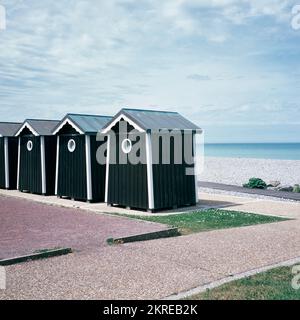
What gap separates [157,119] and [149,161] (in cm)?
194

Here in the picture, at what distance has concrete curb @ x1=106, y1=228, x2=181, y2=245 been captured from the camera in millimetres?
9752

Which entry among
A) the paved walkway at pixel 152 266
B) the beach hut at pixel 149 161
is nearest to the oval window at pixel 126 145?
the beach hut at pixel 149 161

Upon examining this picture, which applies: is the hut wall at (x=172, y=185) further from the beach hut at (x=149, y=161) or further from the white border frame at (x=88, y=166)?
the white border frame at (x=88, y=166)

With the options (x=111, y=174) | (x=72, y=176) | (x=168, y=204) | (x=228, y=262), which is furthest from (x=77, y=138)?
(x=228, y=262)

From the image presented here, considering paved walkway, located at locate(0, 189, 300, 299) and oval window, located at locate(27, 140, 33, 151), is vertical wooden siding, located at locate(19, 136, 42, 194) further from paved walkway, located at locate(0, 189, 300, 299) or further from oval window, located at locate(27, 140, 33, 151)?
paved walkway, located at locate(0, 189, 300, 299)

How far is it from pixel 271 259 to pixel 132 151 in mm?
7875

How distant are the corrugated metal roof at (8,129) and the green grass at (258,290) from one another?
720 inches

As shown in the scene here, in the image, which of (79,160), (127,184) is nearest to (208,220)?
(127,184)

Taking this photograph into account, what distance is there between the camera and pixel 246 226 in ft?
39.8

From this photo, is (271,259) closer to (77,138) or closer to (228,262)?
(228,262)

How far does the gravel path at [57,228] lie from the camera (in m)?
9.47

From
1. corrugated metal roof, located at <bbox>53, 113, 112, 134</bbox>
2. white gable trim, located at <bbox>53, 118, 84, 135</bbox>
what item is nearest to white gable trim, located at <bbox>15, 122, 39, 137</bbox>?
white gable trim, located at <bbox>53, 118, 84, 135</bbox>

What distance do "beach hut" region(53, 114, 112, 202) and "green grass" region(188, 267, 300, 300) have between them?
36.9 ft

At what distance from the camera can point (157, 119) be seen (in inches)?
623
